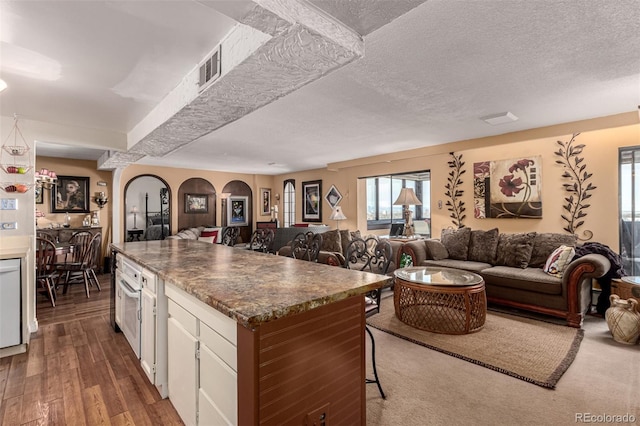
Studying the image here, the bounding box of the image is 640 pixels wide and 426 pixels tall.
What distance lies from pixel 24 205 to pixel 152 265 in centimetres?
246

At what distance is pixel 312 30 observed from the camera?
4.60 feet

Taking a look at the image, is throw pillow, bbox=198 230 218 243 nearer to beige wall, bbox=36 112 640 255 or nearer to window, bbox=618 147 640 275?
beige wall, bbox=36 112 640 255

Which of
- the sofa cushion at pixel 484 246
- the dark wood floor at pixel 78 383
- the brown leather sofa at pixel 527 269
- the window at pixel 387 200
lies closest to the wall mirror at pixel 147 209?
the dark wood floor at pixel 78 383

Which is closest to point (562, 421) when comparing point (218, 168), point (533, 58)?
point (533, 58)

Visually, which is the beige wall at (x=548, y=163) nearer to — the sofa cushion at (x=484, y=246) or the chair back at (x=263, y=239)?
the sofa cushion at (x=484, y=246)

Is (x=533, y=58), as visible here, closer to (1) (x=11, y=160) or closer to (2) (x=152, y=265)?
(2) (x=152, y=265)

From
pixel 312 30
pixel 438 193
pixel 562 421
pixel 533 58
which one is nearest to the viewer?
pixel 312 30

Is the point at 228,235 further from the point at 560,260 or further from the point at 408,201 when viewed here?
the point at 560,260

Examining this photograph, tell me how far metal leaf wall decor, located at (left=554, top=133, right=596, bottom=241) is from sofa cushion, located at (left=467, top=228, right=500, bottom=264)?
36.6 inches

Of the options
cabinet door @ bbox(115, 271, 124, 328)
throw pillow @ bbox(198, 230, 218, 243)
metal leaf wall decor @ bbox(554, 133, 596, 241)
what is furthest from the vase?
throw pillow @ bbox(198, 230, 218, 243)

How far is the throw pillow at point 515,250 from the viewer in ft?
13.3

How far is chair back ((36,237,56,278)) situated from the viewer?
4234 millimetres

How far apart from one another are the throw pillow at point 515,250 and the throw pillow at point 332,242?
232cm

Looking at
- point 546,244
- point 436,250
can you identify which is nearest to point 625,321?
point 546,244
